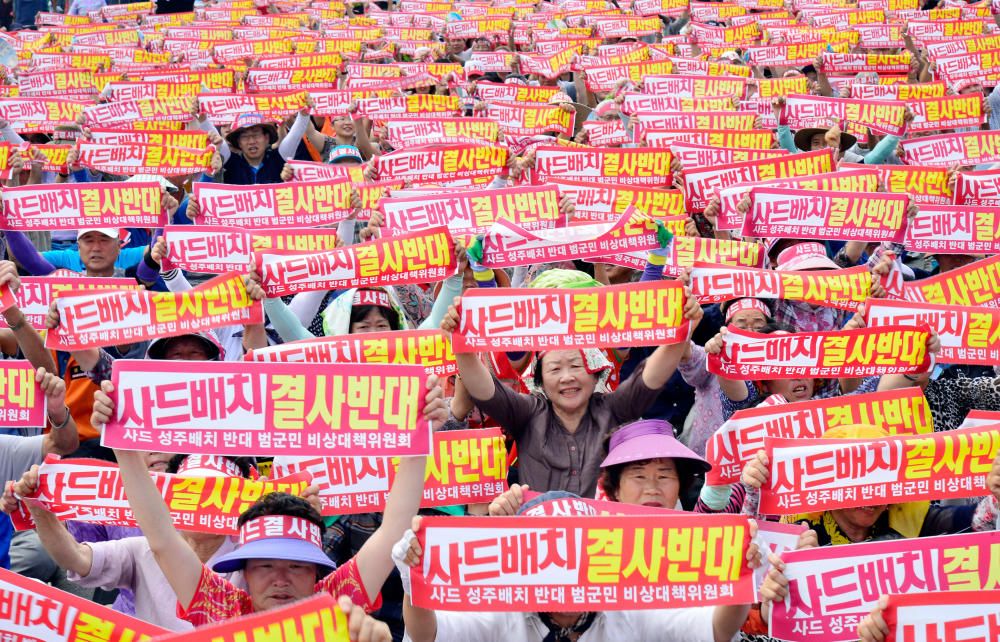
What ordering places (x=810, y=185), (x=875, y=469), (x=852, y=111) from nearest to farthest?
(x=875, y=469) → (x=810, y=185) → (x=852, y=111)

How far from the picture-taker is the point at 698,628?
13.6 feet

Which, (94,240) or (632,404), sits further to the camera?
(94,240)

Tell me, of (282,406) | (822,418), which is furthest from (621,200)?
(282,406)

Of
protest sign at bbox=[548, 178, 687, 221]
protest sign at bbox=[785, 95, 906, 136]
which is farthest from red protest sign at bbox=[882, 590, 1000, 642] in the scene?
protest sign at bbox=[785, 95, 906, 136]

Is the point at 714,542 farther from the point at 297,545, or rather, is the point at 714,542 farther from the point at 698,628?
the point at 297,545

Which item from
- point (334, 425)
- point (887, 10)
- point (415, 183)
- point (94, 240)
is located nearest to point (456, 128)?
point (415, 183)

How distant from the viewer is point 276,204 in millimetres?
7949

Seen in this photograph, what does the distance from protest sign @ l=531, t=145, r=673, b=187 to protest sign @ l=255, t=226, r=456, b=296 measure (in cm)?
247

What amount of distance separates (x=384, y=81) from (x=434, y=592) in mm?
8725

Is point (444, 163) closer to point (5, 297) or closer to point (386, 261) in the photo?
point (386, 261)

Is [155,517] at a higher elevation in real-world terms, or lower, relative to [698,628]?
higher

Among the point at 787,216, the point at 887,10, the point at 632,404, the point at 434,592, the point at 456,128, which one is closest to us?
the point at 434,592

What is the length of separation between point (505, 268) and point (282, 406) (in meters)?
3.09

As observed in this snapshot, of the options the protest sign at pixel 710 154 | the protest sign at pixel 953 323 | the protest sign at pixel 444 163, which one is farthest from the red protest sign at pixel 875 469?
the protest sign at pixel 444 163
